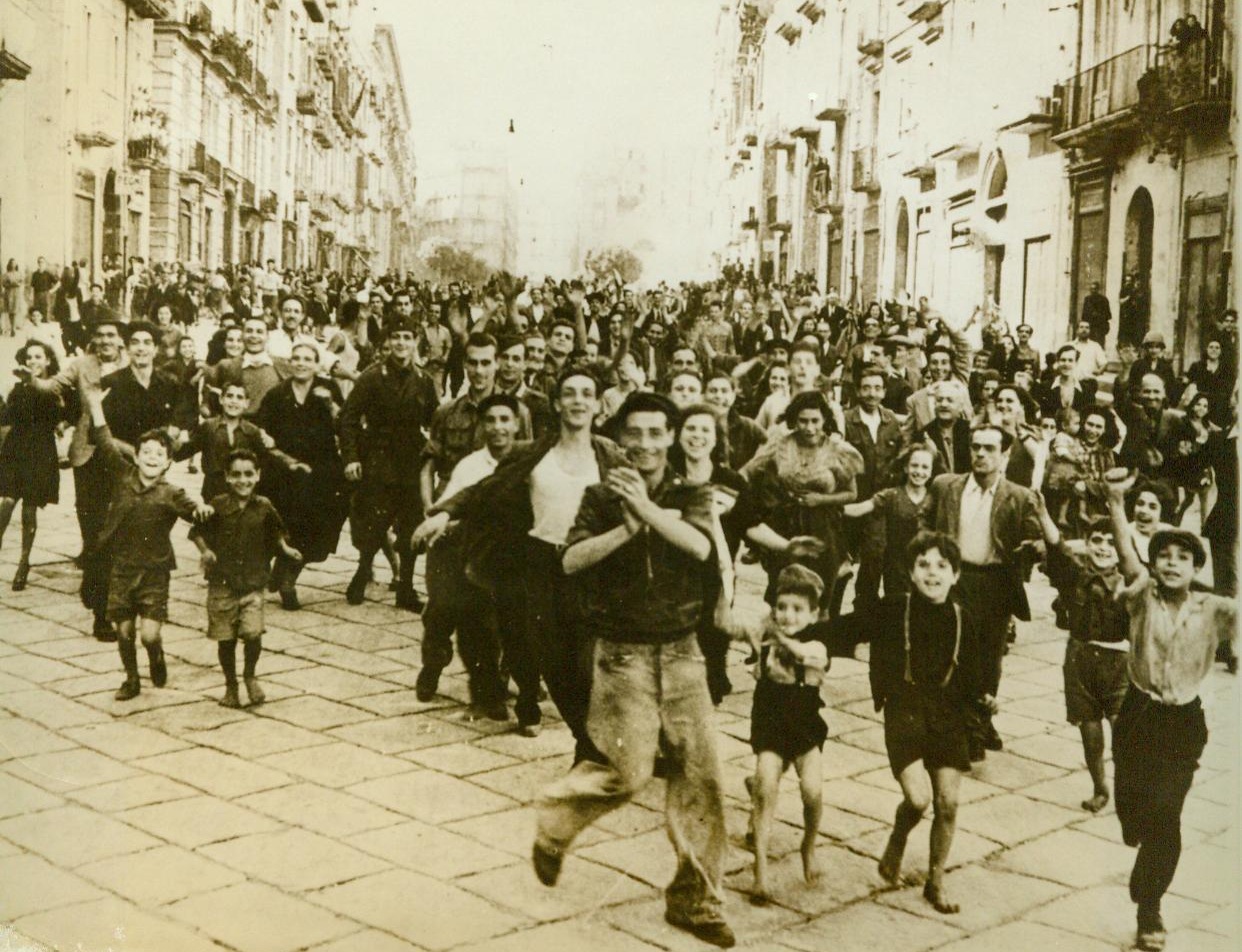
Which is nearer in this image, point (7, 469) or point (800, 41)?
point (7, 469)

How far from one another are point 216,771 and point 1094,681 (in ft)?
8.17

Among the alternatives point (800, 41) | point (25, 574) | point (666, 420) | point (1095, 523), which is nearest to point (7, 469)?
point (25, 574)

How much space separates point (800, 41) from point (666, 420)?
7.55 feet

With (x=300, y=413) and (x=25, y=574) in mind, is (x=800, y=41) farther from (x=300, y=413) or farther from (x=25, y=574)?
(x=25, y=574)

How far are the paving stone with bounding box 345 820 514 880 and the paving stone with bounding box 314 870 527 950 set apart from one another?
0.06 meters

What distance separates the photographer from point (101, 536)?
177 inches

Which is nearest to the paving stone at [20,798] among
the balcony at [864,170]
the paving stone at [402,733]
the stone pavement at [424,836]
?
the stone pavement at [424,836]

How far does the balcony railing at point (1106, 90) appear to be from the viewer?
4.19m

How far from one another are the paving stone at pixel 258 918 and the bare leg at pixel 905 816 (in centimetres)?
135

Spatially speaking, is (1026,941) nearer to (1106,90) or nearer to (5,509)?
(1106,90)

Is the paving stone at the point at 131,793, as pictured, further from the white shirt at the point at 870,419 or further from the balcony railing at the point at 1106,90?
the balcony railing at the point at 1106,90

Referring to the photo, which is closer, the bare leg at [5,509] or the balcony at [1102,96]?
the balcony at [1102,96]

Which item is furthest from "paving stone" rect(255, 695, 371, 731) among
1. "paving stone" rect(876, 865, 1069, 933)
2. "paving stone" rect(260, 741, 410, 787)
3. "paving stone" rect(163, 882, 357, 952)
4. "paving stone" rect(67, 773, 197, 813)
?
"paving stone" rect(876, 865, 1069, 933)

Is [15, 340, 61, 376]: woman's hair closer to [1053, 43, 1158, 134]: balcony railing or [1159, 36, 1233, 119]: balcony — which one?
[1053, 43, 1158, 134]: balcony railing
